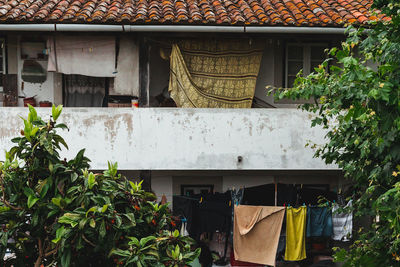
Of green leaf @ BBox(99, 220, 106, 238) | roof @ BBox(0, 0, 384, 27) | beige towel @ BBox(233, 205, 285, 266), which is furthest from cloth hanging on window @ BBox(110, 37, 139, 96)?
green leaf @ BBox(99, 220, 106, 238)

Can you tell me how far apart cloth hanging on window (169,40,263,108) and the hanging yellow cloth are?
267 centimetres

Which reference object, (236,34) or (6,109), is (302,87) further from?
(6,109)

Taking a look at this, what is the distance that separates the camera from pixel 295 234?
1089cm

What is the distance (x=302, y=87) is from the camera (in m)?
7.52

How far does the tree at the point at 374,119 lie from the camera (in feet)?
19.6

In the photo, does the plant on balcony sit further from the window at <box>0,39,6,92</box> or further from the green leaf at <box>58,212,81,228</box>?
the window at <box>0,39,6,92</box>

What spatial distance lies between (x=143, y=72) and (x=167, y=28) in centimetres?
109

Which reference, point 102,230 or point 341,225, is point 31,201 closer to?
point 102,230

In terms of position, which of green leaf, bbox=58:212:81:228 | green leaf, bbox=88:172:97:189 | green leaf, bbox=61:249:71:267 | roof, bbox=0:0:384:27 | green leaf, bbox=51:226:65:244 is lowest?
green leaf, bbox=61:249:71:267

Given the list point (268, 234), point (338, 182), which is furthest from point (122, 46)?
point (338, 182)

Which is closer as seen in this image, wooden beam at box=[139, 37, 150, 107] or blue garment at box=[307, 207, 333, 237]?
wooden beam at box=[139, 37, 150, 107]

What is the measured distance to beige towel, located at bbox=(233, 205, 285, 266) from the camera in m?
10.8

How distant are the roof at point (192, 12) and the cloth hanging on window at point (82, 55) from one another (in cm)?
62

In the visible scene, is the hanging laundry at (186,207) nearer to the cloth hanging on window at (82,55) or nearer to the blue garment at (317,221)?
the blue garment at (317,221)
